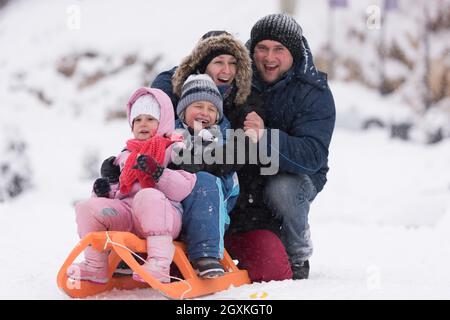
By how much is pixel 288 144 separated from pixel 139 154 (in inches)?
25.7

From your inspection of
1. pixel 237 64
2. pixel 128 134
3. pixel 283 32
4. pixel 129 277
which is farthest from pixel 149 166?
pixel 128 134

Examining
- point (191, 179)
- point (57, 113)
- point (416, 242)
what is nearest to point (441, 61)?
point (57, 113)

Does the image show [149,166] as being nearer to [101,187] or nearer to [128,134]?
[101,187]

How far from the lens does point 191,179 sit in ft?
7.99

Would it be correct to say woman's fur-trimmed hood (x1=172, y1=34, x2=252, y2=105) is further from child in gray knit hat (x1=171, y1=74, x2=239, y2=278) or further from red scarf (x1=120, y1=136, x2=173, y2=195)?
red scarf (x1=120, y1=136, x2=173, y2=195)

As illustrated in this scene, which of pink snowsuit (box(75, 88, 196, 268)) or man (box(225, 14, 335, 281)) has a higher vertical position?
man (box(225, 14, 335, 281))

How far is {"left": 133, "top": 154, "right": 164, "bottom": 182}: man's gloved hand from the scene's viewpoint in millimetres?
2359

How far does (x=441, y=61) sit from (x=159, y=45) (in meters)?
5.24

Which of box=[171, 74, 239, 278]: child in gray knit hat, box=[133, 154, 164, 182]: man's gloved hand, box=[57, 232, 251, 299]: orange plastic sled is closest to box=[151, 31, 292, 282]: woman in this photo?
box=[171, 74, 239, 278]: child in gray knit hat

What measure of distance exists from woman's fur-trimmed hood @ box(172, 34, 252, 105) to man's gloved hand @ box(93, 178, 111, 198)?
0.60 meters

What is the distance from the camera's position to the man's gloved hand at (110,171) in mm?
2590

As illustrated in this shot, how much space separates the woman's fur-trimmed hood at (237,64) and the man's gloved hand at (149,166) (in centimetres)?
64

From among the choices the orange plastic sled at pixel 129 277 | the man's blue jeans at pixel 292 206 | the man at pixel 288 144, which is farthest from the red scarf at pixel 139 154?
the man's blue jeans at pixel 292 206

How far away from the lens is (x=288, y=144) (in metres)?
2.86
